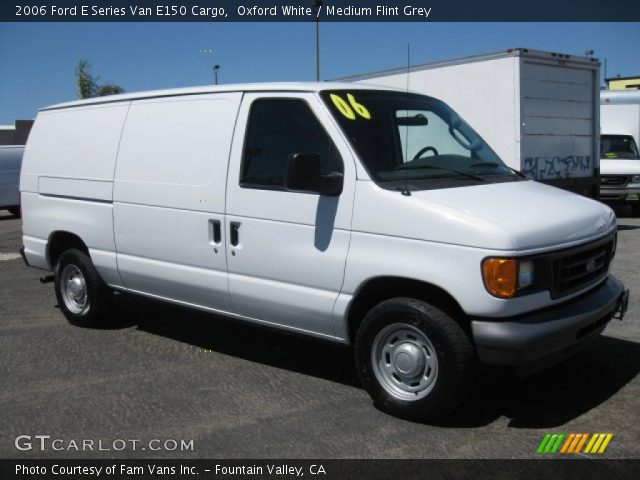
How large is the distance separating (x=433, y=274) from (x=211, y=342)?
2776mm

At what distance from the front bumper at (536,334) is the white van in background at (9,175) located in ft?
53.6

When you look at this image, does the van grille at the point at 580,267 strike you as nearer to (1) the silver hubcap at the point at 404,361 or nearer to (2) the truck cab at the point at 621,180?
(1) the silver hubcap at the point at 404,361

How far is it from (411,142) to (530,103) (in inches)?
275

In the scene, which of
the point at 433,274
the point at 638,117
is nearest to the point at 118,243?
the point at 433,274

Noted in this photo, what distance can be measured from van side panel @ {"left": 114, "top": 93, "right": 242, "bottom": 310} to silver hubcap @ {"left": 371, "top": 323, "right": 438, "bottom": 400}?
1.35 meters

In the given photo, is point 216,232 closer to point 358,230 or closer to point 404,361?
point 358,230

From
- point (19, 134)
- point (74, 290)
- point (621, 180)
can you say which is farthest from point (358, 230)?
point (19, 134)

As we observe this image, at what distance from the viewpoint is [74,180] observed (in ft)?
20.7

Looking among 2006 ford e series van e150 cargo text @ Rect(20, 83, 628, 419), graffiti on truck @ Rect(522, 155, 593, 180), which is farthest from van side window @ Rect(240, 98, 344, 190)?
graffiti on truck @ Rect(522, 155, 593, 180)

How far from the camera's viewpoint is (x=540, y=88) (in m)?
11.3

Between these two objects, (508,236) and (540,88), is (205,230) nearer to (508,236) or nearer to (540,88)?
(508,236)

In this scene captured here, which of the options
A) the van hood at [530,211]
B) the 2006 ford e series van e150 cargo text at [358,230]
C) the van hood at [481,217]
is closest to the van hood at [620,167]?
the 2006 ford e series van e150 cargo text at [358,230]

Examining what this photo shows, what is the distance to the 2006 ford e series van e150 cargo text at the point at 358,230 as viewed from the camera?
3918 mm
